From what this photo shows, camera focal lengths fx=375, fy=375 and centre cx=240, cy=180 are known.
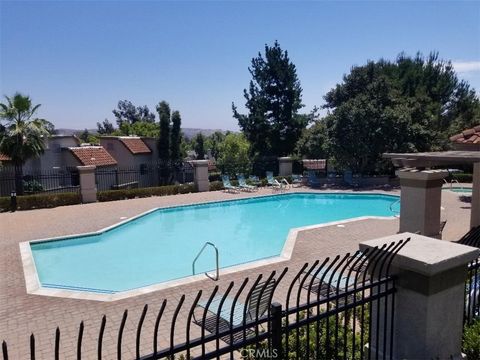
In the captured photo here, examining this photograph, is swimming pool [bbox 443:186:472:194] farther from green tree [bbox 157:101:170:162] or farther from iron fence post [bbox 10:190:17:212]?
iron fence post [bbox 10:190:17:212]

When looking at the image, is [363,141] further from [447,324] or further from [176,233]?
[447,324]

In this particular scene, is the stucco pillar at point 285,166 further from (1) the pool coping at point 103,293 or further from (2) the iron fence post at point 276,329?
(2) the iron fence post at point 276,329

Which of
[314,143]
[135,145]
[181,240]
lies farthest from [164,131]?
[181,240]

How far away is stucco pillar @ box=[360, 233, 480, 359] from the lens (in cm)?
337

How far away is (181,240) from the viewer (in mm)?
15250

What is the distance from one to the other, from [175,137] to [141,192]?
13.8 meters

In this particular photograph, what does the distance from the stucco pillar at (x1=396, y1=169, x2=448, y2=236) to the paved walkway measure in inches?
84.2

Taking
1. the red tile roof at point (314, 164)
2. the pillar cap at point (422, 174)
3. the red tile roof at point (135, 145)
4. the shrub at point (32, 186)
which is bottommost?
the shrub at point (32, 186)

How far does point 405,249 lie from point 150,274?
919 centimetres

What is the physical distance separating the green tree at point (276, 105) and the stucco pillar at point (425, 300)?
30.4 meters

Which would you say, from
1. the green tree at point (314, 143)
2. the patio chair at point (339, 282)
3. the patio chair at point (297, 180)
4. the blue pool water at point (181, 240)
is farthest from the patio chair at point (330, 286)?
the green tree at point (314, 143)

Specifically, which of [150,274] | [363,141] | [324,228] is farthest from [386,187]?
[150,274]

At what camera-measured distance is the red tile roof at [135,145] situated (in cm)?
3325

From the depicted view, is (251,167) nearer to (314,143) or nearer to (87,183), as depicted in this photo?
(314,143)
